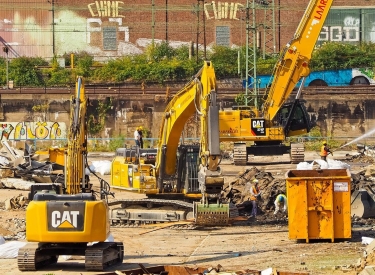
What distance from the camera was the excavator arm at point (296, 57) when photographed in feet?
138

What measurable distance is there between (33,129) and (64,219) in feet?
130

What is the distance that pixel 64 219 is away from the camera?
1905 centimetres

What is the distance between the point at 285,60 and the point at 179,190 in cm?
1656

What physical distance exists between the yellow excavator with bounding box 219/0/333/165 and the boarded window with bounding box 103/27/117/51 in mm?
29249

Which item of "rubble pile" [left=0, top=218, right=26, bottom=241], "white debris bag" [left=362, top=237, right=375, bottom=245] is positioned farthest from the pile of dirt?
"white debris bag" [left=362, top=237, right=375, bottom=245]

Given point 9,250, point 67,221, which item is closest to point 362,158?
point 9,250

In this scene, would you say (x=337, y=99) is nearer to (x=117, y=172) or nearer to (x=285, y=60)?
(x=285, y=60)

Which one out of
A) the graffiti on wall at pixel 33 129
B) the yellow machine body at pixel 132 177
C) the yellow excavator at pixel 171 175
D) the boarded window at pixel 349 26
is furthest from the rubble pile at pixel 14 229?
the boarded window at pixel 349 26

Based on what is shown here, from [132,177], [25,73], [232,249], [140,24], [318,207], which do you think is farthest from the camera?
[140,24]

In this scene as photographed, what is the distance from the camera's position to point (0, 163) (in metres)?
40.3

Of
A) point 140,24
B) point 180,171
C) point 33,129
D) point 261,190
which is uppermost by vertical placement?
point 140,24

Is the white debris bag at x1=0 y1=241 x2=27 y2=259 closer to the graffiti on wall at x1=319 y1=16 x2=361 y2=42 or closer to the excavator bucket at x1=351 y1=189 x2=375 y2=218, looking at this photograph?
the excavator bucket at x1=351 y1=189 x2=375 y2=218

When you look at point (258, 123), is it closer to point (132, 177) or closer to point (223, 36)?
point (132, 177)

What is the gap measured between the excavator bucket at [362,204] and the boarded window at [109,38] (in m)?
48.1
